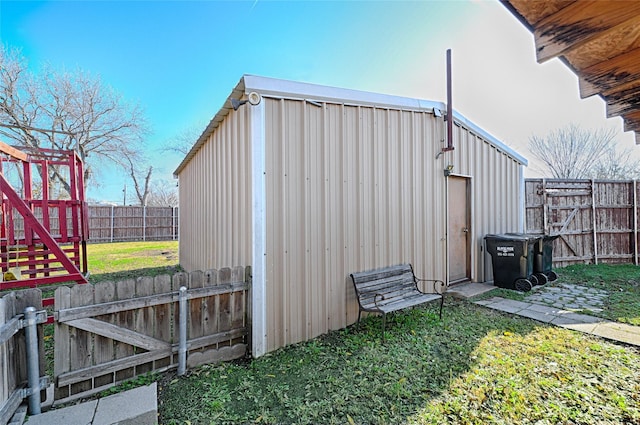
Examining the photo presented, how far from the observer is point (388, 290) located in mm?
4047

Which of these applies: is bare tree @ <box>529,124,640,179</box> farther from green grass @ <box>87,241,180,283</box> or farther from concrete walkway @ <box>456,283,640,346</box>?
green grass @ <box>87,241,180,283</box>

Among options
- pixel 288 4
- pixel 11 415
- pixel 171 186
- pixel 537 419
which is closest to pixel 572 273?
pixel 537 419

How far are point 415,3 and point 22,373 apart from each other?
20.3ft

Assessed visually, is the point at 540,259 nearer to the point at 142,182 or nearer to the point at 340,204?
the point at 340,204

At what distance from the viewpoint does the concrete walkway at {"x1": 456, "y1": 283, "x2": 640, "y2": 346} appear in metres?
3.50

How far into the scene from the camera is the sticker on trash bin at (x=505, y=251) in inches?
215

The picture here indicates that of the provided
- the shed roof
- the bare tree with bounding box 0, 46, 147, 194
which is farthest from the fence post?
the shed roof

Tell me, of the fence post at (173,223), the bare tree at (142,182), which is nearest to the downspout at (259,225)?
the fence post at (173,223)

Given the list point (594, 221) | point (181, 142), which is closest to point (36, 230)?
point (594, 221)

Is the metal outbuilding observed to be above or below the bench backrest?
above

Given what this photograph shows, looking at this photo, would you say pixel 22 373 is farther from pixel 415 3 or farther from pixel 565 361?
pixel 415 3

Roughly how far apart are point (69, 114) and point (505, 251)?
21680mm

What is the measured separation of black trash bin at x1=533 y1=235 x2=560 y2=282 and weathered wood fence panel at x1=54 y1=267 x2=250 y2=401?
574cm

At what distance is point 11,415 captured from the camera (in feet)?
6.60
